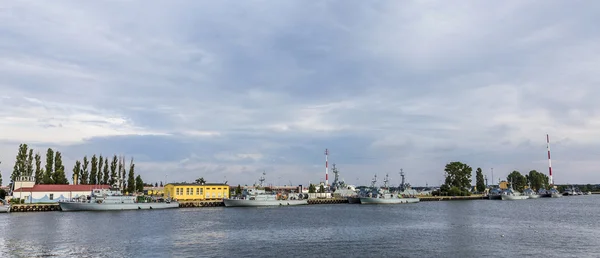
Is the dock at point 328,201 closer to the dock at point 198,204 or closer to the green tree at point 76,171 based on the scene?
→ the dock at point 198,204

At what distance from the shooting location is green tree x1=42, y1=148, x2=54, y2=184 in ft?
353

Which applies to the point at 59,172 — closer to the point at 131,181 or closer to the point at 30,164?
the point at 30,164

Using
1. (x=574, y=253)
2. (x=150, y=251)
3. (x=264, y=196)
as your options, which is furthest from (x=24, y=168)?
(x=574, y=253)

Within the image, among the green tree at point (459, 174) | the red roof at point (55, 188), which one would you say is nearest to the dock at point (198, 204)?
the red roof at point (55, 188)

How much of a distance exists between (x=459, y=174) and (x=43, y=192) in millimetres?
149411

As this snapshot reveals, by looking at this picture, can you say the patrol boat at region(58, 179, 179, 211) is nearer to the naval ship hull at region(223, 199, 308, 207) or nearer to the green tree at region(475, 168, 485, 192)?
the naval ship hull at region(223, 199, 308, 207)

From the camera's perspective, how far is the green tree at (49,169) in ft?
353

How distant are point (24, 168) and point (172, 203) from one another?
3944 cm

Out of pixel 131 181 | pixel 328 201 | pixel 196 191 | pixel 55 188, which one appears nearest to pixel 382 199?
pixel 328 201

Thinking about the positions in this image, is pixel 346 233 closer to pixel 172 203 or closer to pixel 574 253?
pixel 574 253

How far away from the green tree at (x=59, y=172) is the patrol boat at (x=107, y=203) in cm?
1416

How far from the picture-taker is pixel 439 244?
42594 mm

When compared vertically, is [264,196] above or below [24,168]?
below

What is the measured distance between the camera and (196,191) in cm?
11919
